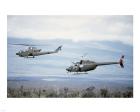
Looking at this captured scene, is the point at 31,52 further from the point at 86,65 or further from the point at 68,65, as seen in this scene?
the point at 86,65

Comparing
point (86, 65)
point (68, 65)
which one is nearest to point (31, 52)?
point (68, 65)

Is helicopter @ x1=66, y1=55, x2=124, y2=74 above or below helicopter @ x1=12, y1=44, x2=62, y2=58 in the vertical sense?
below

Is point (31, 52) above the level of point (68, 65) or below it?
above

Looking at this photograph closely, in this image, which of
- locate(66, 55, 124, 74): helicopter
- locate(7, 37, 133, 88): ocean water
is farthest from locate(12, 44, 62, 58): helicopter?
locate(66, 55, 124, 74): helicopter

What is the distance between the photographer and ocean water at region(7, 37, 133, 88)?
4.66 meters

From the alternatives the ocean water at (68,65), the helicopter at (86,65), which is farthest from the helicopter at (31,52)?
the helicopter at (86,65)

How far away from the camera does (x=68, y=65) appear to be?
4676mm

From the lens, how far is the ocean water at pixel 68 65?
466 cm

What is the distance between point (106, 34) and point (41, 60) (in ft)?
3.13

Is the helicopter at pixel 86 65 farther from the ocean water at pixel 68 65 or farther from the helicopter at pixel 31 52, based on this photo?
the helicopter at pixel 31 52

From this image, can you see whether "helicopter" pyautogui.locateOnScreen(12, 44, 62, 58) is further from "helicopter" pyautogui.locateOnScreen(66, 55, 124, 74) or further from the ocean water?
"helicopter" pyautogui.locateOnScreen(66, 55, 124, 74)
